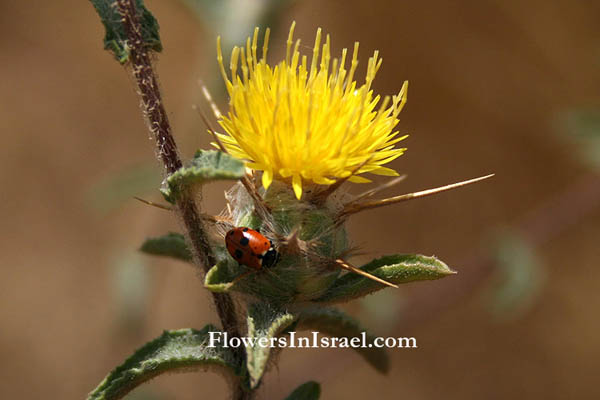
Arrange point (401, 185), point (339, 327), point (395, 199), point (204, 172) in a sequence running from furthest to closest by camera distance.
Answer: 1. point (401, 185)
2. point (339, 327)
3. point (395, 199)
4. point (204, 172)

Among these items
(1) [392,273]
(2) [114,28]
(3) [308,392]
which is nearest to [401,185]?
(3) [308,392]

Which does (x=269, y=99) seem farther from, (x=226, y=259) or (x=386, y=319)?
(x=386, y=319)

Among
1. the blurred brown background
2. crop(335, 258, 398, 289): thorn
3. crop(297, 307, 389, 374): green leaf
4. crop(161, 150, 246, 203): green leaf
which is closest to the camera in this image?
crop(161, 150, 246, 203): green leaf

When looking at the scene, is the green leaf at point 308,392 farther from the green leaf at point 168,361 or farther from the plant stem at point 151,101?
the plant stem at point 151,101

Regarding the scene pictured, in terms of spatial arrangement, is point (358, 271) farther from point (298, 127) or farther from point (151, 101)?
point (151, 101)

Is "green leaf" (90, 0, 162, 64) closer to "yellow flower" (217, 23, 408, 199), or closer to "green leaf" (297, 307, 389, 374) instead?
"yellow flower" (217, 23, 408, 199)

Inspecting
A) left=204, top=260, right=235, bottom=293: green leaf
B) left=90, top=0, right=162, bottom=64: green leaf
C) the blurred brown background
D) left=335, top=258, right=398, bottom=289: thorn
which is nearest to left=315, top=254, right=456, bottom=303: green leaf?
left=335, top=258, right=398, bottom=289: thorn

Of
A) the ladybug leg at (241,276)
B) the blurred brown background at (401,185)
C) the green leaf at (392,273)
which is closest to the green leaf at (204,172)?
the ladybug leg at (241,276)
